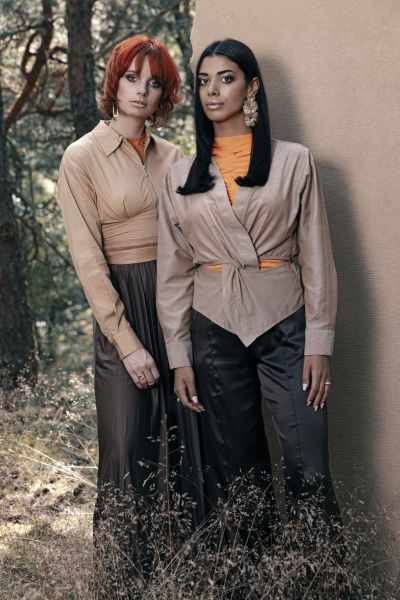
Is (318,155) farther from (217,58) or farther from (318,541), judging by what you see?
(318,541)

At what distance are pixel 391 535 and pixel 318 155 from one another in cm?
146

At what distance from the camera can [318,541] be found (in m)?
3.23

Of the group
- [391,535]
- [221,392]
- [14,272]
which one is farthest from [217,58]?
[14,272]

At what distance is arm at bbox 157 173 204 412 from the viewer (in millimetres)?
3506

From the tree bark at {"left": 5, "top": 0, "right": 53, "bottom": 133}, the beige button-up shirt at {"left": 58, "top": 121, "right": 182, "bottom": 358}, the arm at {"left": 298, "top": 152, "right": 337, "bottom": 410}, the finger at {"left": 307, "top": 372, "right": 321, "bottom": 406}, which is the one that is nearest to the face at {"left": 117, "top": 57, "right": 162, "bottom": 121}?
the beige button-up shirt at {"left": 58, "top": 121, "right": 182, "bottom": 358}

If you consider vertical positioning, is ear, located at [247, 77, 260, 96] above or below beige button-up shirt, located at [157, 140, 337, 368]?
above

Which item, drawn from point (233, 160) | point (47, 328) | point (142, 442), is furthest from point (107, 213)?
point (47, 328)

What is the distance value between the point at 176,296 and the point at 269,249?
0.38m

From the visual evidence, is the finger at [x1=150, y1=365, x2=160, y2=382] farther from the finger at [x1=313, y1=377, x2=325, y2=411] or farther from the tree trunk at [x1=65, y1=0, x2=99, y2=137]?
the tree trunk at [x1=65, y1=0, x2=99, y2=137]

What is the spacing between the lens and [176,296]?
3.52 m

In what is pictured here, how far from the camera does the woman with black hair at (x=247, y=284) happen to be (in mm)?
3352

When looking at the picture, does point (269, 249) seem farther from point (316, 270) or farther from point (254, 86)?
point (254, 86)

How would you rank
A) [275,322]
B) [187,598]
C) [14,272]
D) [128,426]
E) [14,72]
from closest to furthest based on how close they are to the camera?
[187,598] → [275,322] → [128,426] → [14,272] → [14,72]

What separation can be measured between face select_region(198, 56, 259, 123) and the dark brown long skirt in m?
0.64
